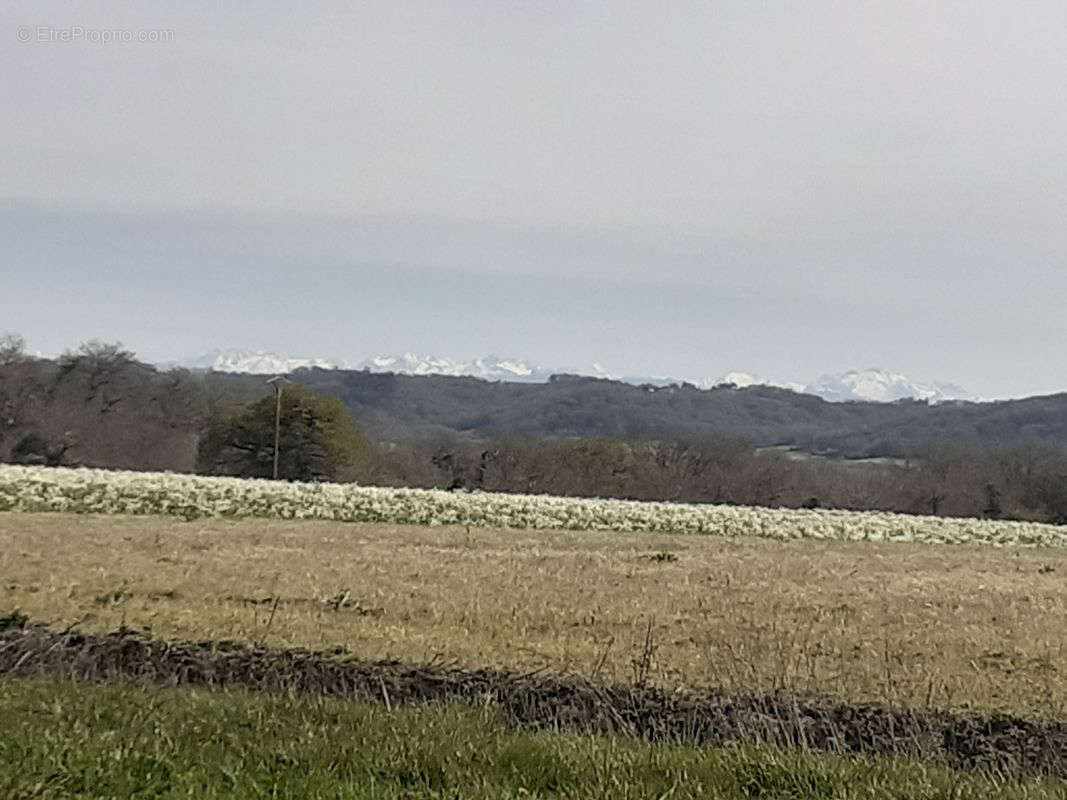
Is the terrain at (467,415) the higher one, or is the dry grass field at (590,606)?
the terrain at (467,415)

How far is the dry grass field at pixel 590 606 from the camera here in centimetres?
1502

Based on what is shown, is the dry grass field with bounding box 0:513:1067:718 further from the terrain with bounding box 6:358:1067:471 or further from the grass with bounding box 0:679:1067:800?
the terrain with bounding box 6:358:1067:471

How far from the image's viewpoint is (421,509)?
41906mm

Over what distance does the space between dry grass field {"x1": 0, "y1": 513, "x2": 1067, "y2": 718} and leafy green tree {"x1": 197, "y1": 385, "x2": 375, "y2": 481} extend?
137ft

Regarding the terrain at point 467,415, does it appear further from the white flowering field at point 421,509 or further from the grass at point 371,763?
the grass at point 371,763

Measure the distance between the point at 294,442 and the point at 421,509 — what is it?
32807 mm

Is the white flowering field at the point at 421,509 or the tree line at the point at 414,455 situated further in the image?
the tree line at the point at 414,455

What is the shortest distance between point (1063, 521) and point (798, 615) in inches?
2210

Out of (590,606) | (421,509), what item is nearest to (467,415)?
(421,509)

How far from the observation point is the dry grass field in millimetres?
A: 15016

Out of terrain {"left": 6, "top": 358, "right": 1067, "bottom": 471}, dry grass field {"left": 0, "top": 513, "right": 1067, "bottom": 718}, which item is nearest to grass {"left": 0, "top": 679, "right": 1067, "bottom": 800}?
dry grass field {"left": 0, "top": 513, "right": 1067, "bottom": 718}

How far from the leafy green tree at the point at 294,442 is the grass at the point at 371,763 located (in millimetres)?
63623

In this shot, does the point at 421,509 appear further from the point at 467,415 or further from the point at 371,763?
the point at 467,415

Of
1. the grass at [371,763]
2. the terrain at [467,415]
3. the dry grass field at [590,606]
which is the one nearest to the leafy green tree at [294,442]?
the terrain at [467,415]
